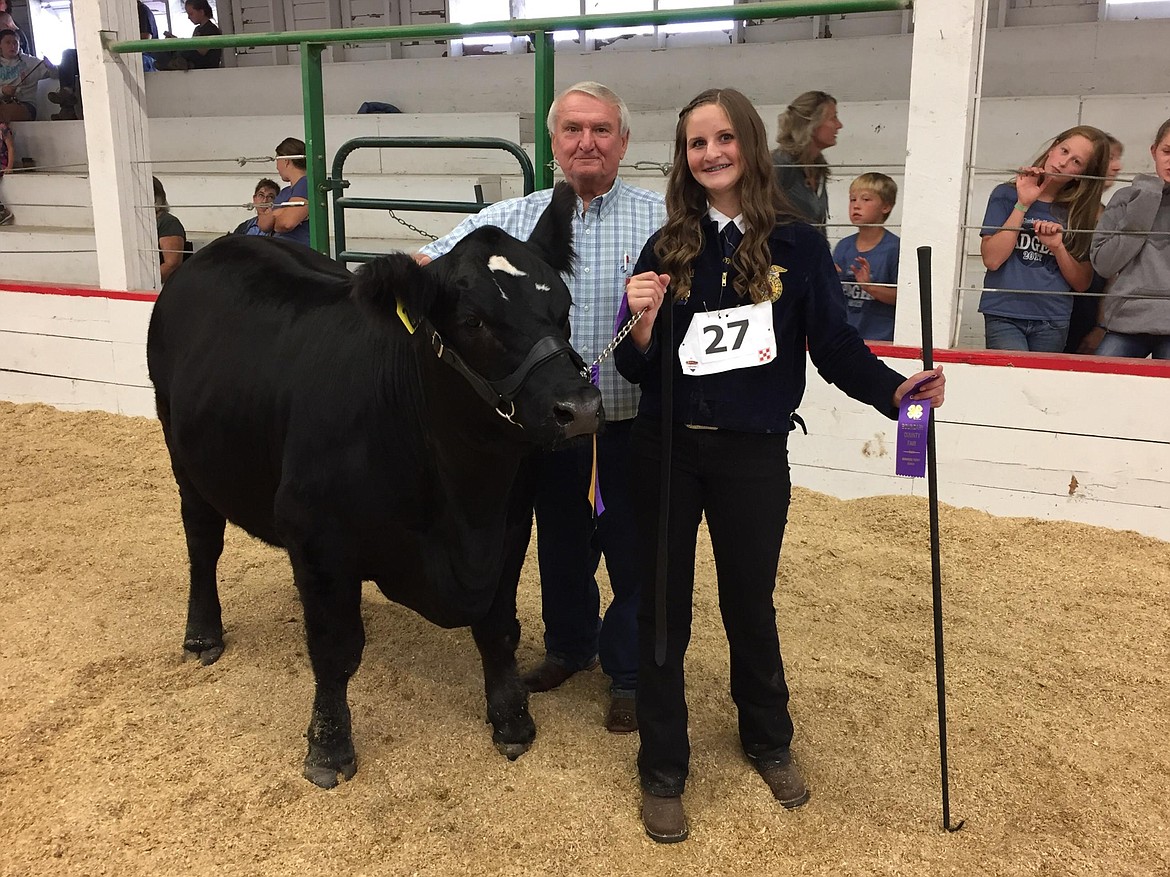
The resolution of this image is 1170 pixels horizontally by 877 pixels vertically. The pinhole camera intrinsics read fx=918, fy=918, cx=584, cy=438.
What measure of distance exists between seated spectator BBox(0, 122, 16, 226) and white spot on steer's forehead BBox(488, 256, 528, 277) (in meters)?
9.85

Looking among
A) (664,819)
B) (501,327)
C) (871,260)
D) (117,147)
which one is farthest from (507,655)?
(117,147)

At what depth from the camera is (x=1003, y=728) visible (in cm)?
244

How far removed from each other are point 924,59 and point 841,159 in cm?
410

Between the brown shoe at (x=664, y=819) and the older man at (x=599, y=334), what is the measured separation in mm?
400

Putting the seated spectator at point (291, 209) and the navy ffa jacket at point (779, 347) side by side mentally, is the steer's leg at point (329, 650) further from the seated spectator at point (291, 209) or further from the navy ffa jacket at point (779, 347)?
the seated spectator at point (291, 209)

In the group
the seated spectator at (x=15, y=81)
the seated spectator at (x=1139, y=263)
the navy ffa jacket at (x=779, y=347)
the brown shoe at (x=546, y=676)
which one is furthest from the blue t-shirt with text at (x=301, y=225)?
the seated spectator at (x=15, y=81)

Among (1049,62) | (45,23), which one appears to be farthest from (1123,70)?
(45,23)

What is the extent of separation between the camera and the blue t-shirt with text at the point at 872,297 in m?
4.07

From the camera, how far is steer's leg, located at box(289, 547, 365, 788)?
2229 mm

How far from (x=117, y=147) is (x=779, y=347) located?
14.7 feet

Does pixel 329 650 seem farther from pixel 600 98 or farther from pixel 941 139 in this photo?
pixel 941 139

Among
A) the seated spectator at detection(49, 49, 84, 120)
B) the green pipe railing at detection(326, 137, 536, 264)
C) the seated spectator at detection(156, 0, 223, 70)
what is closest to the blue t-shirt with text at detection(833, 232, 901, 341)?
the green pipe railing at detection(326, 137, 536, 264)

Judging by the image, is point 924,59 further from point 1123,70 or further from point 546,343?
point 1123,70

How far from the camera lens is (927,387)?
194 cm
